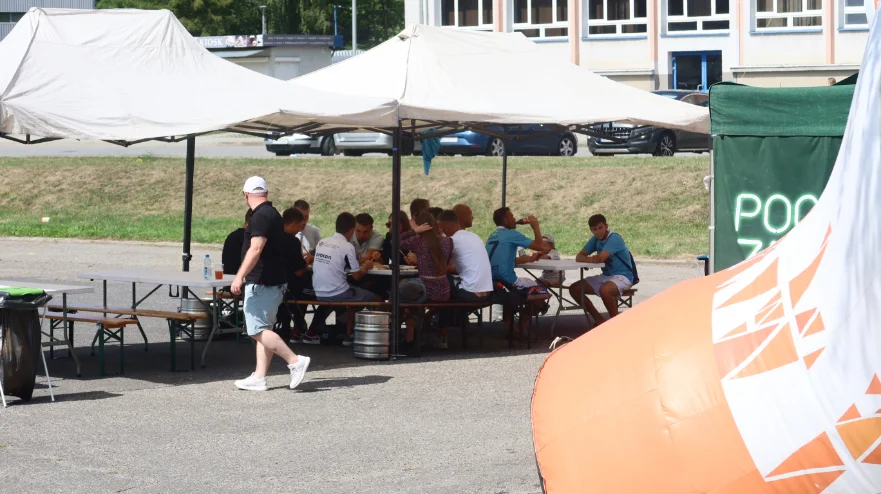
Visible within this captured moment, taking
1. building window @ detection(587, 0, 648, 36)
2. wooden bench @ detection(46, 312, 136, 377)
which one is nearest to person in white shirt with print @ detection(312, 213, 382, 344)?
wooden bench @ detection(46, 312, 136, 377)

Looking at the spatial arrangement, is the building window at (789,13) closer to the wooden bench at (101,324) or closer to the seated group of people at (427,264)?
the seated group of people at (427,264)

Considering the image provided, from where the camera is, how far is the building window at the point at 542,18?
159 feet

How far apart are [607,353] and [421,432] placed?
295 centimetres

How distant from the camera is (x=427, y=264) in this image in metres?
12.0

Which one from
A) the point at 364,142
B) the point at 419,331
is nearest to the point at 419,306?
the point at 419,331

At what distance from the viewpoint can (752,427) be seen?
5035 mm

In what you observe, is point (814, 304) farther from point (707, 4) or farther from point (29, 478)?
point (707, 4)

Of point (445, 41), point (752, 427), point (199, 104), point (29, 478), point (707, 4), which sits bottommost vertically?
point (29, 478)

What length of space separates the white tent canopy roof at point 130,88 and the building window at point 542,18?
37.3 m

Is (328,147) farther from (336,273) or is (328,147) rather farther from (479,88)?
(336,273)

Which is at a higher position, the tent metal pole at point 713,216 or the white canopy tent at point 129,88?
the white canopy tent at point 129,88

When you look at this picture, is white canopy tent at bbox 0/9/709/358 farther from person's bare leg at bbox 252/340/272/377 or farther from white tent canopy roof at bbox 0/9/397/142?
person's bare leg at bbox 252/340/272/377

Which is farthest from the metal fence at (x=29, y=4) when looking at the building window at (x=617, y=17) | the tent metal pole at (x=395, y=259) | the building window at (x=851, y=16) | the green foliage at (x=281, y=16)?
the tent metal pole at (x=395, y=259)

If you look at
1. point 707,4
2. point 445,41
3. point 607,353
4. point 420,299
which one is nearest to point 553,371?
point 607,353
